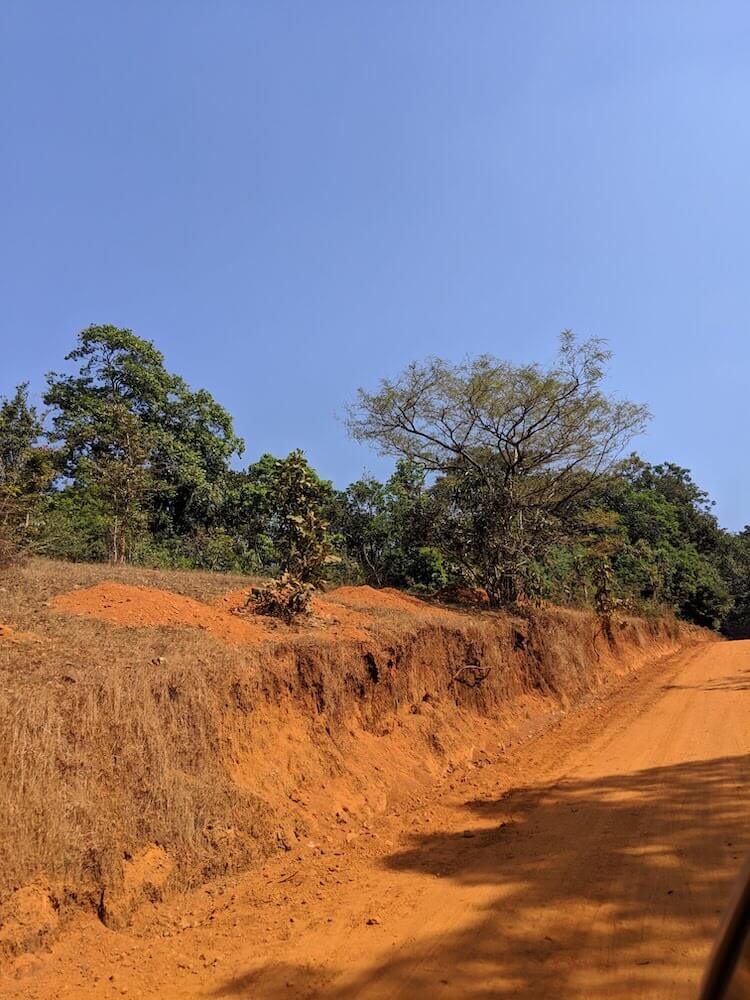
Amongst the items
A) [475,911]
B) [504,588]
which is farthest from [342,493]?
[475,911]

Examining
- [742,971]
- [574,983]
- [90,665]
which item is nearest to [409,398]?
[90,665]

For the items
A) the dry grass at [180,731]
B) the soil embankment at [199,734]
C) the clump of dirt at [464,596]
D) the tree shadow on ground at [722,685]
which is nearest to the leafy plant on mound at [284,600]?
the soil embankment at [199,734]

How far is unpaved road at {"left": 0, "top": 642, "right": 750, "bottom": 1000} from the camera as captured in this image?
3816mm

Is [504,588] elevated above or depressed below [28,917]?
above

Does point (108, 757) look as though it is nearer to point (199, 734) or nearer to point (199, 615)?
point (199, 734)

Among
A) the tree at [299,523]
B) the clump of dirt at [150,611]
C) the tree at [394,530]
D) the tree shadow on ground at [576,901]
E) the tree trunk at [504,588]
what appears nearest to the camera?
the tree shadow on ground at [576,901]

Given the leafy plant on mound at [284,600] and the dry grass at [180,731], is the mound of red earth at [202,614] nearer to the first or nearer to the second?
the leafy plant on mound at [284,600]

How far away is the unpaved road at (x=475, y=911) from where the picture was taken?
12.5 ft

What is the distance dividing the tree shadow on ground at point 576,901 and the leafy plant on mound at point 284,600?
4.51 meters

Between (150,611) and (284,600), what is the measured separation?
85.3 inches

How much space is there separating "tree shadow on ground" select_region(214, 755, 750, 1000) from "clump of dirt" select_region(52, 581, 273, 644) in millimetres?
3914

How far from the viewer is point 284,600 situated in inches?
410

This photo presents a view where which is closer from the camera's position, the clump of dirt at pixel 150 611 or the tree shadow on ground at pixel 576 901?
the tree shadow on ground at pixel 576 901

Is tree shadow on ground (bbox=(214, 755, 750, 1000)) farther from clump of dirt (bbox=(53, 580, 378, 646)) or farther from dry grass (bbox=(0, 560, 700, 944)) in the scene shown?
clump of dirt (bbox=(53, 580, 378, 646))
